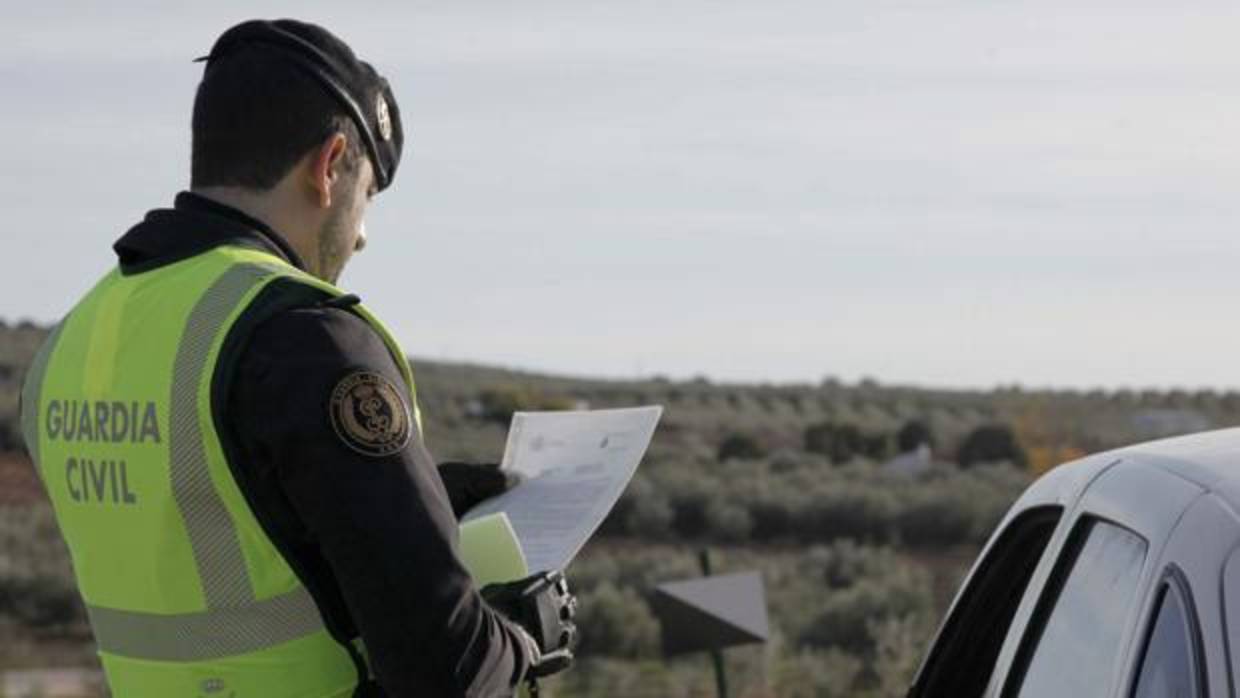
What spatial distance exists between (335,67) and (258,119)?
144 mm

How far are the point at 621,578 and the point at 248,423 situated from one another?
22156mm

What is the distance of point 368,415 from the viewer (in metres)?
3.77

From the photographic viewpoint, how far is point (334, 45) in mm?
4133

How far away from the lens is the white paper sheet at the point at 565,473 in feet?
14.4

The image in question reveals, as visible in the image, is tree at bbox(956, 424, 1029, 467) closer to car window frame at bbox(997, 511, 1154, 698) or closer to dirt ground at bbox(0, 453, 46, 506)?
dirt ground at bbox(0, 453, 46, 506)

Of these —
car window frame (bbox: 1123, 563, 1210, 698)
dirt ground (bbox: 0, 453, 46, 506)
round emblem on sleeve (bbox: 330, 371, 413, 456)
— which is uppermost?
round emblem on sleeve (bbox: 330, 371, 413, 456)

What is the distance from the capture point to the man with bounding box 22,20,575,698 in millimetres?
3777

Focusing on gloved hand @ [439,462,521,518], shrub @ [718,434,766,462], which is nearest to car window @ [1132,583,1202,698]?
gloved hand @ [439,462,521,518]

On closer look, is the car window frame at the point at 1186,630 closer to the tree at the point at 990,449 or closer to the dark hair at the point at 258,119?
the dark hair at the point at 258,119

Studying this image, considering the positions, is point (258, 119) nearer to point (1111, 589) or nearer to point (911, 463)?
point (1111, 589)

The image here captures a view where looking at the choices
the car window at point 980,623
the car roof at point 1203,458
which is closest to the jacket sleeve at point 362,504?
the car roof at point 1203,458

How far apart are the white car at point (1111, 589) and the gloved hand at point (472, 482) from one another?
2.96ft

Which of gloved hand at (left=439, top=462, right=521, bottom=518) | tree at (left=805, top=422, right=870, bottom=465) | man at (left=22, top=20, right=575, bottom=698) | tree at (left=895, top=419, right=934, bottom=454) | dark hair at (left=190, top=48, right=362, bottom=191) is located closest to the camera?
man at (left=22, top=20, right=575, bottom=698)

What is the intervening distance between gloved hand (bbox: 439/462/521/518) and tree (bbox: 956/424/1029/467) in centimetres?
4396
